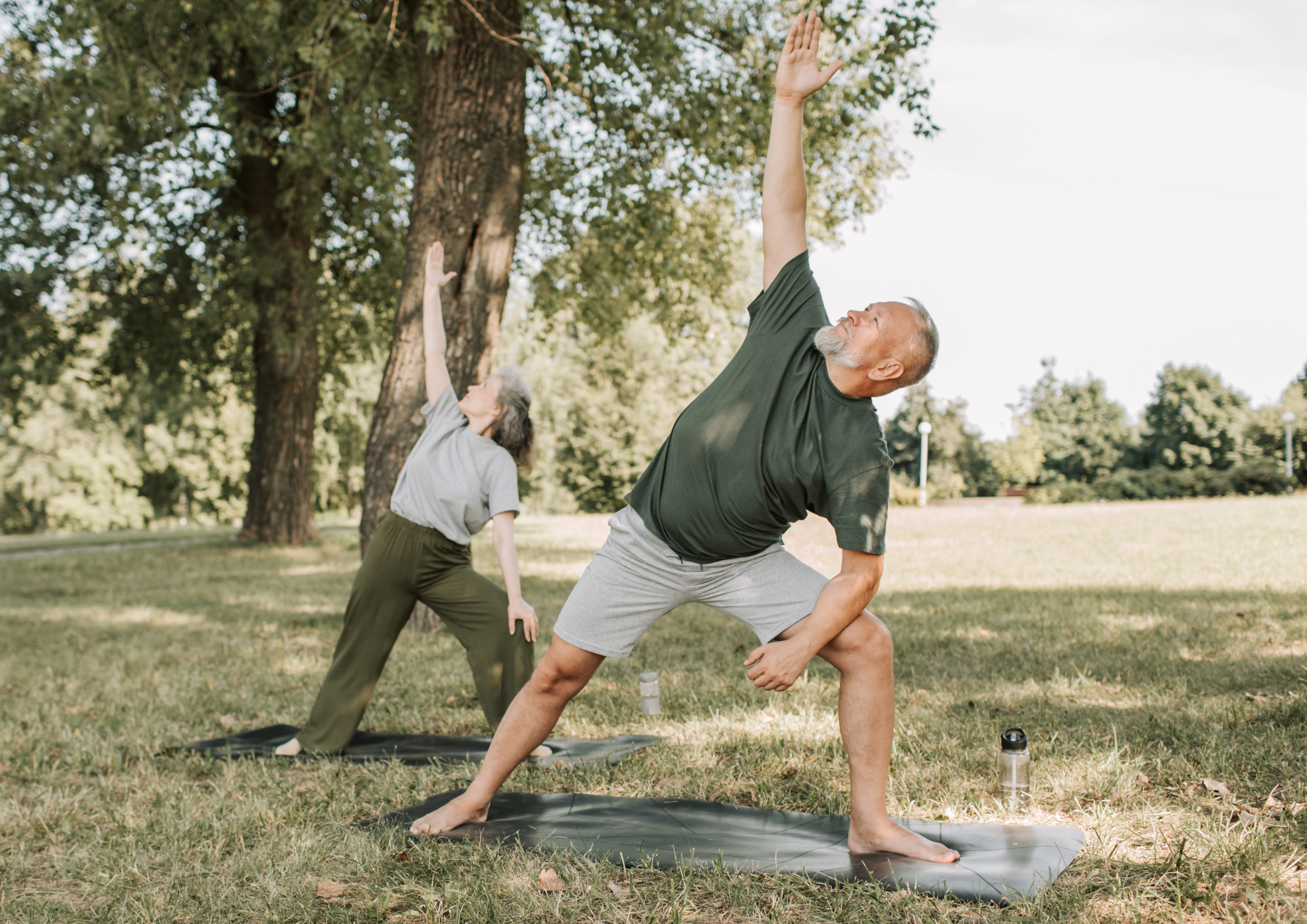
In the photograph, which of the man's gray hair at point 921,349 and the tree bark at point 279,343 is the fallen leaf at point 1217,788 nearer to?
the man's gray hair at point 921,349

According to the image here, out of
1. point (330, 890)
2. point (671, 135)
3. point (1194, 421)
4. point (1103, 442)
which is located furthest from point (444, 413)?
point (1103, 442)

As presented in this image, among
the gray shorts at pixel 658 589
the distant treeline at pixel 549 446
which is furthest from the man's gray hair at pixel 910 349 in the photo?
the distant treeline at pixel 549 446

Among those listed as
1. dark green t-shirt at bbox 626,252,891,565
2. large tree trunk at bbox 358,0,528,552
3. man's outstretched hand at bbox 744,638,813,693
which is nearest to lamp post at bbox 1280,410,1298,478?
large tree trunk at bbox 358,0,528,552

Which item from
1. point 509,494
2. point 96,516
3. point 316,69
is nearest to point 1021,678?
point 509,494

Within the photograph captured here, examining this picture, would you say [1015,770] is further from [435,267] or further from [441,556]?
[435,267]

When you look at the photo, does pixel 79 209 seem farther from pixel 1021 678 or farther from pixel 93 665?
pixel 1021 678

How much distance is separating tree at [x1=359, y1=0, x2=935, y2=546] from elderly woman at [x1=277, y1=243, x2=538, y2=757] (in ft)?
10.7

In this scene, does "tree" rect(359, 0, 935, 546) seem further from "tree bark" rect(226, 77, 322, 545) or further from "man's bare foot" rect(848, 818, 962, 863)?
"man's bare foot" rect(848, 818, 962, 863)

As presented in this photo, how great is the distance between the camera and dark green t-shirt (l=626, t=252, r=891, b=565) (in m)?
2.98

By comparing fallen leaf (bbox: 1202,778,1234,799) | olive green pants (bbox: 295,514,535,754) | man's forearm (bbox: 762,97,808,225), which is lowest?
fallen leaf (bbox: 1202,778,1234,799)

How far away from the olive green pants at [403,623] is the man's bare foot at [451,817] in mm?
1101

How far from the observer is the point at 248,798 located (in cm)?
420

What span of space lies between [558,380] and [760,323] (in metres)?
39.3

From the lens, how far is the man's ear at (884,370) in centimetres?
301
